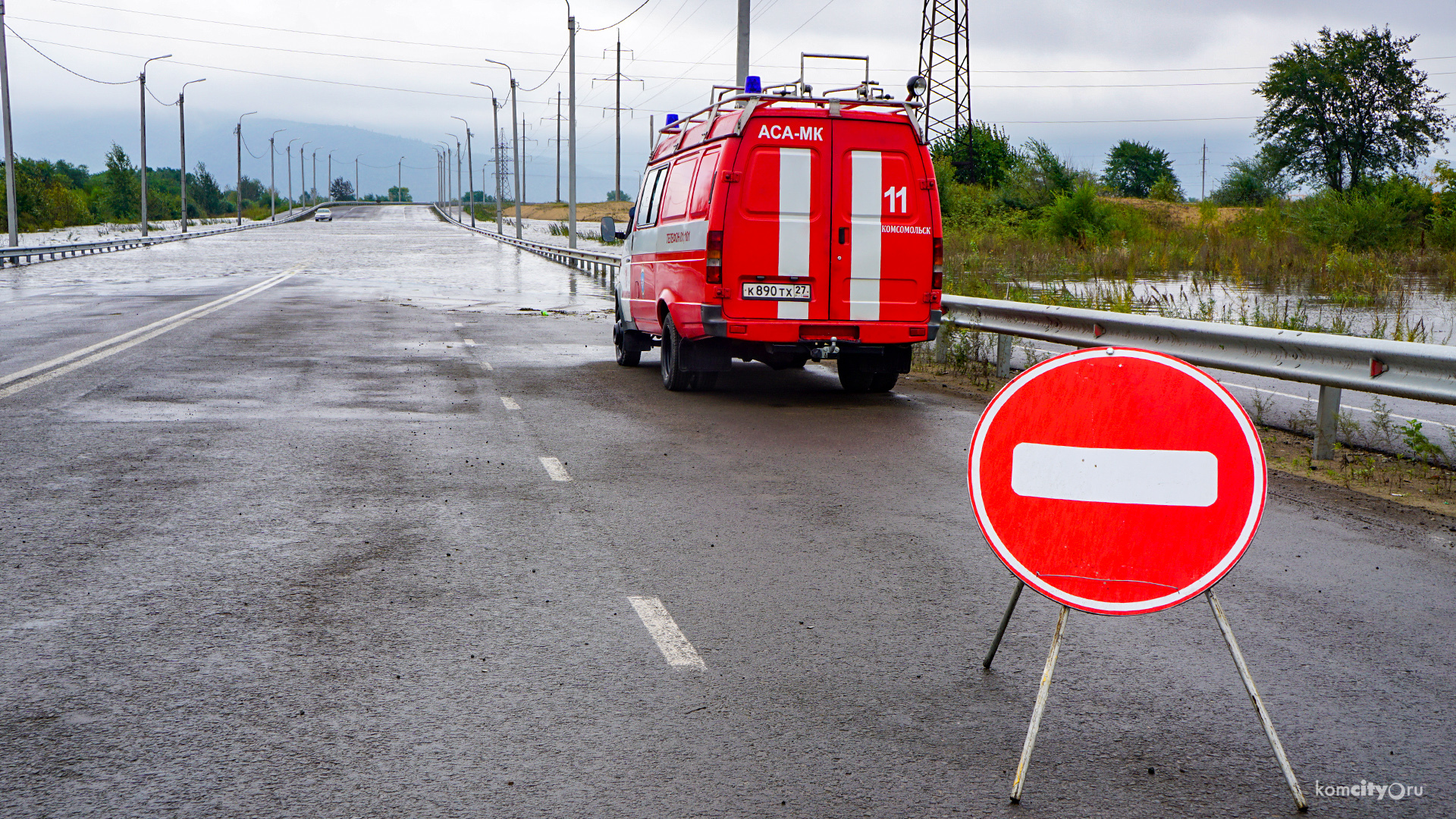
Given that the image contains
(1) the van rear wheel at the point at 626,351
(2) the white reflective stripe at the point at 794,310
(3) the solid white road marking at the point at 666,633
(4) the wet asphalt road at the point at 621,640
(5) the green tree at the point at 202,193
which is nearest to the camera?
(4) the wet asphalt road at the point at 621,640

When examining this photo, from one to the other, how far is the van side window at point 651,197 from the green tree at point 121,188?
120754 mm

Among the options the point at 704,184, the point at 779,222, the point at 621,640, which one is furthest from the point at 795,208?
the point at 621,640

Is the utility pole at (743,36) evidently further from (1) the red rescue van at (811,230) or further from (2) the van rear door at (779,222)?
(2) the van rear door at (779,222)

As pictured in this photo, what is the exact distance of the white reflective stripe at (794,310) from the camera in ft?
38.9

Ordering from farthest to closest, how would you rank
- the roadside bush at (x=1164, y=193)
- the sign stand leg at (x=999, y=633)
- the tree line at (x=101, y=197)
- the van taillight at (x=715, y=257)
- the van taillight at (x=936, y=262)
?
the tree line at (x=101, y=197), the roadside bush at (x=1164, y=193), the van taillight at (x=936, y=262), the van taillight at (x=715, y=257), the sign stand leg at (x=999, y=633)

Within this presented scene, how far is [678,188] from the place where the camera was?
522 inches

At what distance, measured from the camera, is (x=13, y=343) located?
16.0 metres

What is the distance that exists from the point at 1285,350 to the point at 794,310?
13.8ft

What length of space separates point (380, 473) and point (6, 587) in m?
2.91

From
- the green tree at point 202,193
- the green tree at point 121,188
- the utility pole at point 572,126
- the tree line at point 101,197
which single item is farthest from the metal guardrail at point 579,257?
the green tree at point 202,193

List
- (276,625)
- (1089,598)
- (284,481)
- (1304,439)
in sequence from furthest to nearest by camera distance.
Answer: (1304,439)
(284,481)
(276,625)
(1089,598)

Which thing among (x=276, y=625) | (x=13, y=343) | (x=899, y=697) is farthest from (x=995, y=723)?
(x=13, y=343)

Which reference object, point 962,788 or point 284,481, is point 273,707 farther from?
point 284,481

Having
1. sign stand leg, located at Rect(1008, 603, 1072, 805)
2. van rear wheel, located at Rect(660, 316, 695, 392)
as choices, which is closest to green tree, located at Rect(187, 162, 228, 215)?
van rear wheel, located at Rect(660, 316, 695, 392)
